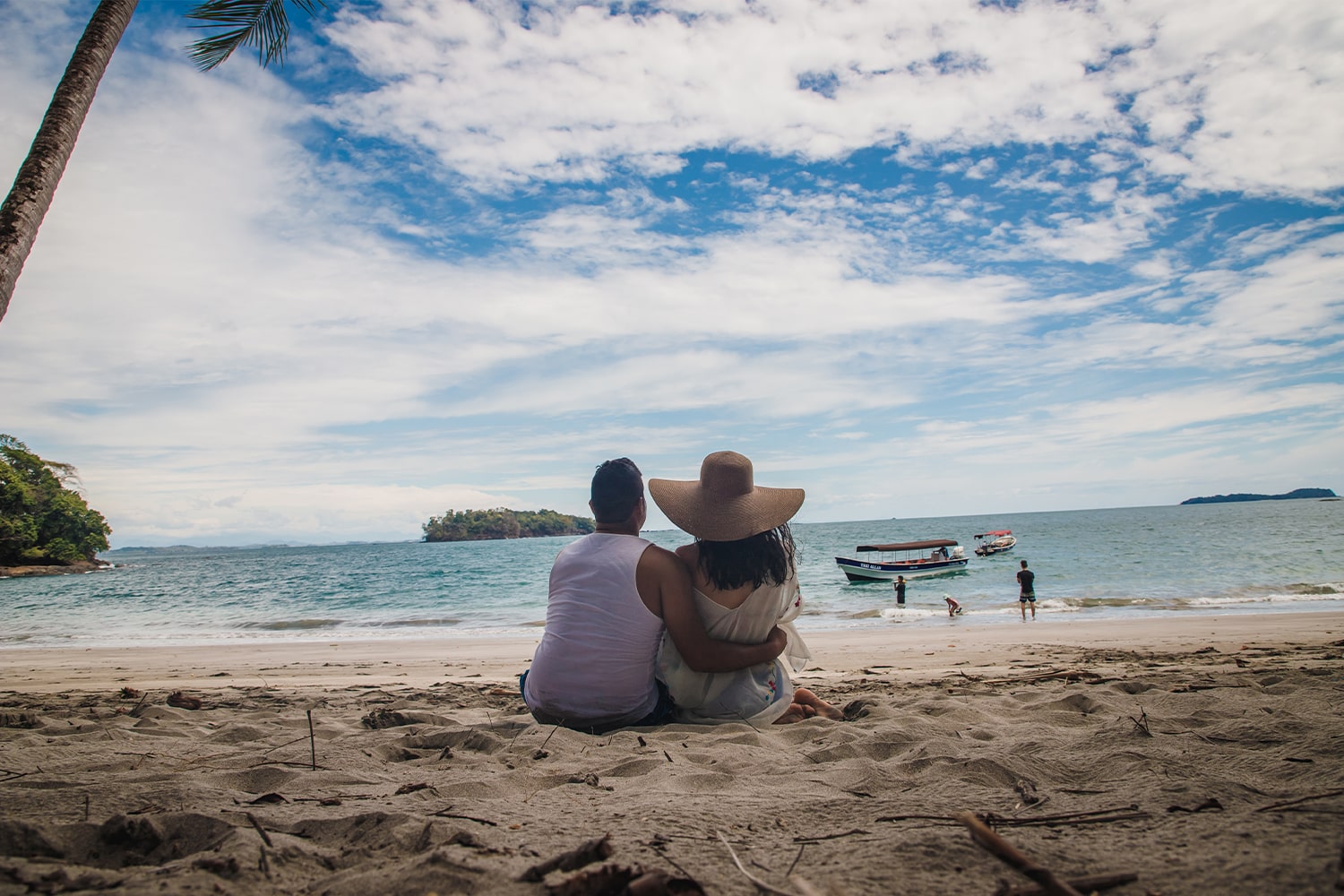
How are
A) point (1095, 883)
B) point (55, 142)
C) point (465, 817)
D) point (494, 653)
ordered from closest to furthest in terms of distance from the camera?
1. point (1095, 883)
2. point (465, 817)
3. point (55, 142)
4. point (494, 653)

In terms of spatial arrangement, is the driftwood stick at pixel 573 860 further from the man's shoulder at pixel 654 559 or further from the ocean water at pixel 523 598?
the ocean water at pixel 523 598

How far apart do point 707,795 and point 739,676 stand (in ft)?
4.25

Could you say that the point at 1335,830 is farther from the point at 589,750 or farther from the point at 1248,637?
the point at 1248,637

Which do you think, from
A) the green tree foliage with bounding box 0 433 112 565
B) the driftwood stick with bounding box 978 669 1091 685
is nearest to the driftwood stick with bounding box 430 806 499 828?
the driftwood stick with bounding box 978 669 1091 685

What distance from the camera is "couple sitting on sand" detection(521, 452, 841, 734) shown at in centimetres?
331

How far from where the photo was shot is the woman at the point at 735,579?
3344 mm

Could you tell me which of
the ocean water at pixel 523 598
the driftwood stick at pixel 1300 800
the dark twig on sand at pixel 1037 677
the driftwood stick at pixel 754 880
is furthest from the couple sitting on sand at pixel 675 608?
the ocean water at pixel 523 598

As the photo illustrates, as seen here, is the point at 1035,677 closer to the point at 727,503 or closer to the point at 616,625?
the point at 727,503

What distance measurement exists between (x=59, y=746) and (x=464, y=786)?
2171 millimetres

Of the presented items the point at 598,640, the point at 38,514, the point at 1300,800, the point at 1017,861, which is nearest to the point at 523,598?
the point at 598,640

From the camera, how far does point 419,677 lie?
727 centimetres

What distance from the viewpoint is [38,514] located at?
4800cm

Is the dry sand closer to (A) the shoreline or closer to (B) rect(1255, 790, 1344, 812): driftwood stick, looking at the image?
(B) rect(1255, 790, 1344, 812): driftwood stick

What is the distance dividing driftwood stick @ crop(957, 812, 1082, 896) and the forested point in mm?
117218
